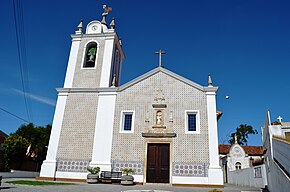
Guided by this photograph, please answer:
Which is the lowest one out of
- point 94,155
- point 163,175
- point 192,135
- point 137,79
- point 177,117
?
point 163,175

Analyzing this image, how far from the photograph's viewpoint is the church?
44.4 ft

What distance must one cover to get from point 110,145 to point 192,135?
504 cm

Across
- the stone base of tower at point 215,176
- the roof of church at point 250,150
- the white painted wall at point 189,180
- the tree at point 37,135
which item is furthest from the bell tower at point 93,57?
the roof of church at point 250,150

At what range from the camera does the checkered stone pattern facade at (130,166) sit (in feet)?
44.8

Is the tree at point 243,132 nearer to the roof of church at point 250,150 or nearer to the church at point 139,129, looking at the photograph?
the roof of church at point 250,150

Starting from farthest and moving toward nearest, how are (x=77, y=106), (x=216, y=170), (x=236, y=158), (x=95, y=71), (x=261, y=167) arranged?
(x=236, y=158)
(x=95, y=71)
(x=77, y=106)
(x=261, y=167)
(x=216, y=170)

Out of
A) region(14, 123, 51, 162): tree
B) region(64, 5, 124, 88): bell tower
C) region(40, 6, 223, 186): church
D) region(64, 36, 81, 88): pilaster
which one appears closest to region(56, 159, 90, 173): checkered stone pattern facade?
region(40, 6, 223, 186): church

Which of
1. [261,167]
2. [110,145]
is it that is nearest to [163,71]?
[110,145]

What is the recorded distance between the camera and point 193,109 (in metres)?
14.6

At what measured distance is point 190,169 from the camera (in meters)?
13.3

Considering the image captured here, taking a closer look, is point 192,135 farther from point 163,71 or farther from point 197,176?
point 163,71

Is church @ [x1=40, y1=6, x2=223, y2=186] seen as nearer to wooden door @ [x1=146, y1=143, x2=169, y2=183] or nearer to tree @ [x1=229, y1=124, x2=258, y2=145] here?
wooden door @ [x1=146, y1=143, x2=169, y2=183]

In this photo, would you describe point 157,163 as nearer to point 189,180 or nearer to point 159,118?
point 189,180

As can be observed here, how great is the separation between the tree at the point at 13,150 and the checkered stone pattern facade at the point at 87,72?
12087mm
